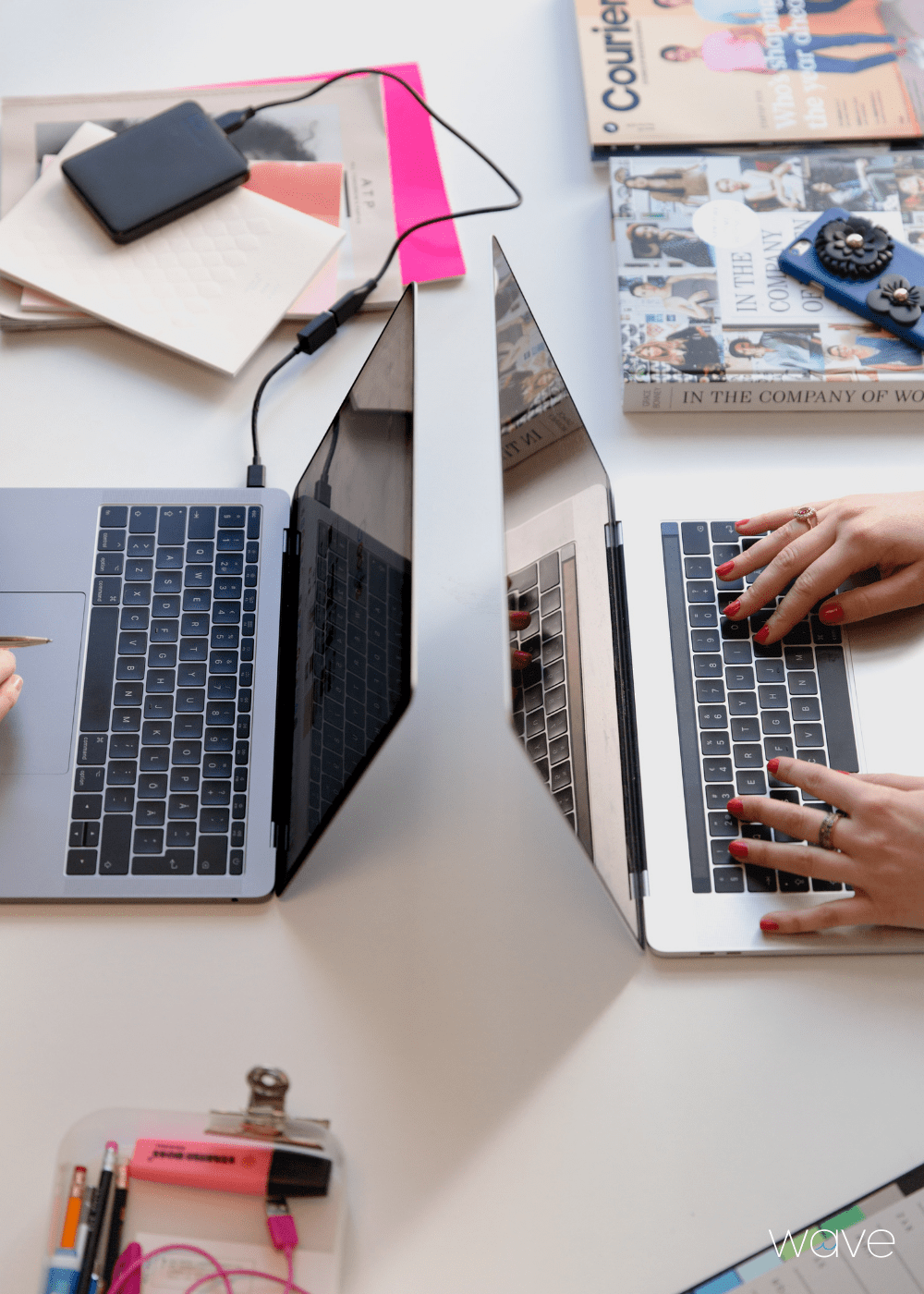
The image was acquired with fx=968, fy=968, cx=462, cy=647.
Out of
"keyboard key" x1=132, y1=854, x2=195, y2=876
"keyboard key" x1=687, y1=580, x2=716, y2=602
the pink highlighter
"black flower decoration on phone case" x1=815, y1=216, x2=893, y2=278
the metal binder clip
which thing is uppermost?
"black flower decoration on phone case" x1=815, y1=216, x2=893, y2=278

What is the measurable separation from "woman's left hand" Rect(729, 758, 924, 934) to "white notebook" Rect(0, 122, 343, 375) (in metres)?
Answer: 0.64

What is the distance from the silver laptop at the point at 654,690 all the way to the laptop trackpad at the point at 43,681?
1.23 feet

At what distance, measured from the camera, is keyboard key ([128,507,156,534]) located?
2.83ft

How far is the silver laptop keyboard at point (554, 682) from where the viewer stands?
2.14 ft

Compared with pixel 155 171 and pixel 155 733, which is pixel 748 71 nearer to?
pixel 155 171

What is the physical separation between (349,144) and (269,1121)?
0.95 m

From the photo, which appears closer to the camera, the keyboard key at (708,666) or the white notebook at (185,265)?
the keyboard key at (708,666)

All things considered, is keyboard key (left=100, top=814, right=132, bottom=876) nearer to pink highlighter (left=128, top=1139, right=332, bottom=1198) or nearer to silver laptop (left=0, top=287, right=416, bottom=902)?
silver laptop (left=0, top=287, right=416, bottom=902)

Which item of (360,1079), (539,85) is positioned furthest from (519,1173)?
(539,85)

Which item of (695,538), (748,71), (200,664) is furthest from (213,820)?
(748,71)

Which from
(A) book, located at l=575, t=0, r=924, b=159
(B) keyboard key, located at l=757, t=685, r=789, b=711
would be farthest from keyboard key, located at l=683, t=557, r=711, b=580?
(A) book, located at l=575, t=0, r=924, b=159

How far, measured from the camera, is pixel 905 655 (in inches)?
31.8

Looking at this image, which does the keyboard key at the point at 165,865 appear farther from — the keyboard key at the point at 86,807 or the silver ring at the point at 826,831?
the silver ring at the point at 826,831

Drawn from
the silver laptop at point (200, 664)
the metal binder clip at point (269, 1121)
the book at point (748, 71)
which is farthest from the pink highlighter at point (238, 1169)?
the book at point (748, 71)
